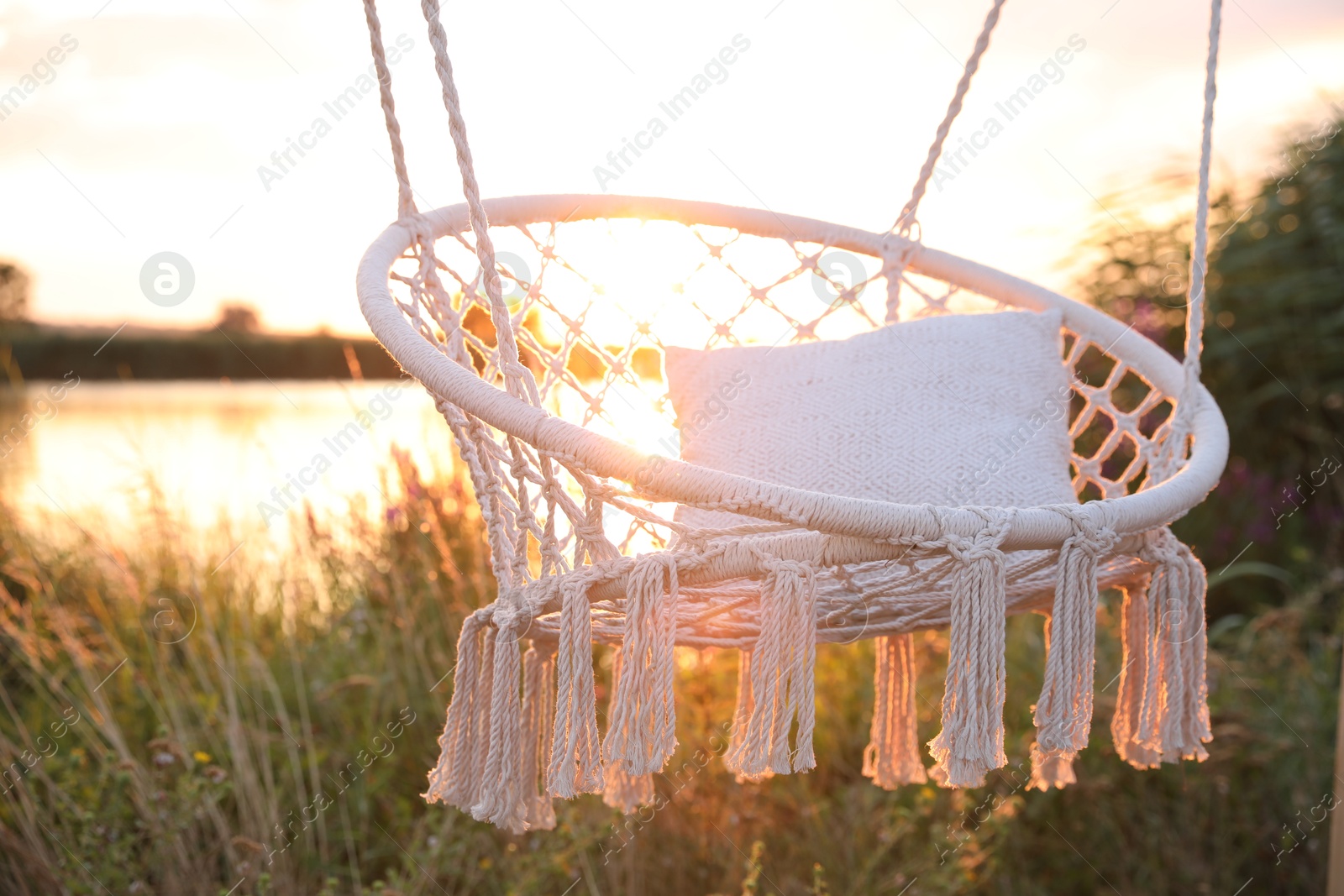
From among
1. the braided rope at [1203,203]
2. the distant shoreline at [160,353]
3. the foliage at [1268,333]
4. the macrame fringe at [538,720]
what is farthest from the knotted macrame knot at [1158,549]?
the distant shoreline at [160,353]

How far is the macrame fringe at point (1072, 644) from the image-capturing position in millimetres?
906

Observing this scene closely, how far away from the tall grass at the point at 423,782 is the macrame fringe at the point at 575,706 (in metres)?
0.44

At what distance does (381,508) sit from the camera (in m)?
2.14

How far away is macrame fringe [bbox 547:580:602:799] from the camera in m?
0.88

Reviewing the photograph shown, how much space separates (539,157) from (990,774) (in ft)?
4.34

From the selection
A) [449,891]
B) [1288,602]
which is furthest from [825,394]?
[1288,602]

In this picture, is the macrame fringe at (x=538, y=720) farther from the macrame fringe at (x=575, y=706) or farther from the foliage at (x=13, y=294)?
the foliage at (x=13, y=294)

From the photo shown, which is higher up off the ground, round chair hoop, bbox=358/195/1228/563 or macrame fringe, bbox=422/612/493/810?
round chair hoop, bbox=358/195/1228/563

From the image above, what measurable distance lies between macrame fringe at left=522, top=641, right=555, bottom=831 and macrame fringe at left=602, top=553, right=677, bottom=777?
7.0 inches

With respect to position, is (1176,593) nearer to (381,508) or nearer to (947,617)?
(947,617)

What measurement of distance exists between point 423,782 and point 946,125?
4.36 ft

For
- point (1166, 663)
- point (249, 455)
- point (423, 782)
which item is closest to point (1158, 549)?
point (1166, 663)

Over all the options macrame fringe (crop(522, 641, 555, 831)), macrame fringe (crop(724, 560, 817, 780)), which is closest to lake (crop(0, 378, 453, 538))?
macrame fringe (crop(522, 641, 555, 831))

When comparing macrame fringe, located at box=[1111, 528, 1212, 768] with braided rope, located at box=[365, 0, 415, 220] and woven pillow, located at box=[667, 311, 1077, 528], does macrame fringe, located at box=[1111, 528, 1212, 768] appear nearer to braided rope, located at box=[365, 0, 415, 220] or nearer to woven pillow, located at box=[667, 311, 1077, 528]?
woven pillow, located at box=[667, 311, 1077, 528]
